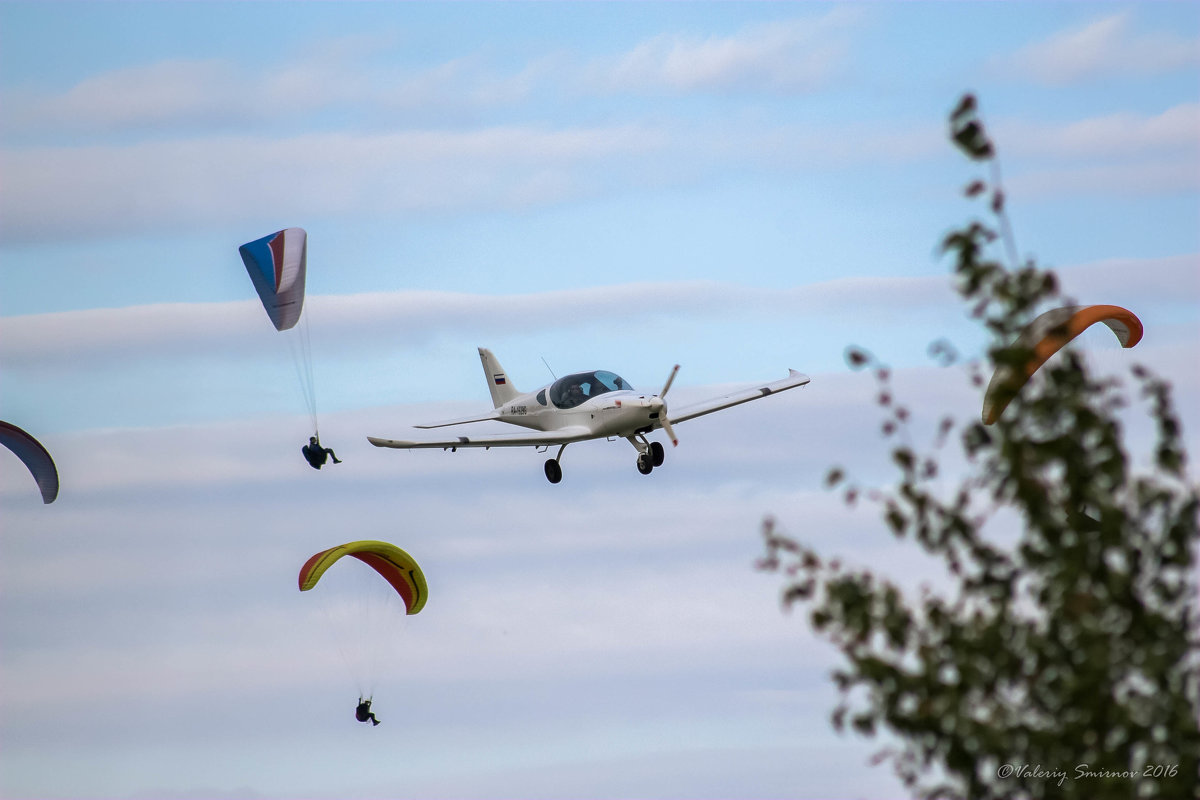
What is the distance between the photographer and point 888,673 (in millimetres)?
13758

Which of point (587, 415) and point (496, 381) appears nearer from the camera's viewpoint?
point (587, 415)

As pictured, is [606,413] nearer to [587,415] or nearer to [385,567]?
[587,415]

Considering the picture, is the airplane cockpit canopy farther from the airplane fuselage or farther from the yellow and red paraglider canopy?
the yellow and red paraglider canopy

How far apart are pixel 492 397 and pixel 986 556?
35406 mm

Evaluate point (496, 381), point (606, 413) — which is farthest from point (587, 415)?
point (496, 381)

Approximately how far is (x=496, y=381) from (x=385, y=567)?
6881 millimetres

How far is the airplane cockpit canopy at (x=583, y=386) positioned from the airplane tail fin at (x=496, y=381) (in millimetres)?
5417

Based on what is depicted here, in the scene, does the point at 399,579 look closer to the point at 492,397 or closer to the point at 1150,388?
the point at 492,397

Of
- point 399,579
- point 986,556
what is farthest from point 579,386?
point 986,556

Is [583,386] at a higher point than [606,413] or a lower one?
higher

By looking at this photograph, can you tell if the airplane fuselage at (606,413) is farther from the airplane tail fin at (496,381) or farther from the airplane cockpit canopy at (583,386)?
the airplane tail fin at (496,381)

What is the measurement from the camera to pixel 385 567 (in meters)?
44.4

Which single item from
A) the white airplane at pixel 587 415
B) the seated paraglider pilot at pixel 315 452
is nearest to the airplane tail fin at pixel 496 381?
the white airplane at pixel 587 415

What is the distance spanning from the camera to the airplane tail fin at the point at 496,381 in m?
48.3
